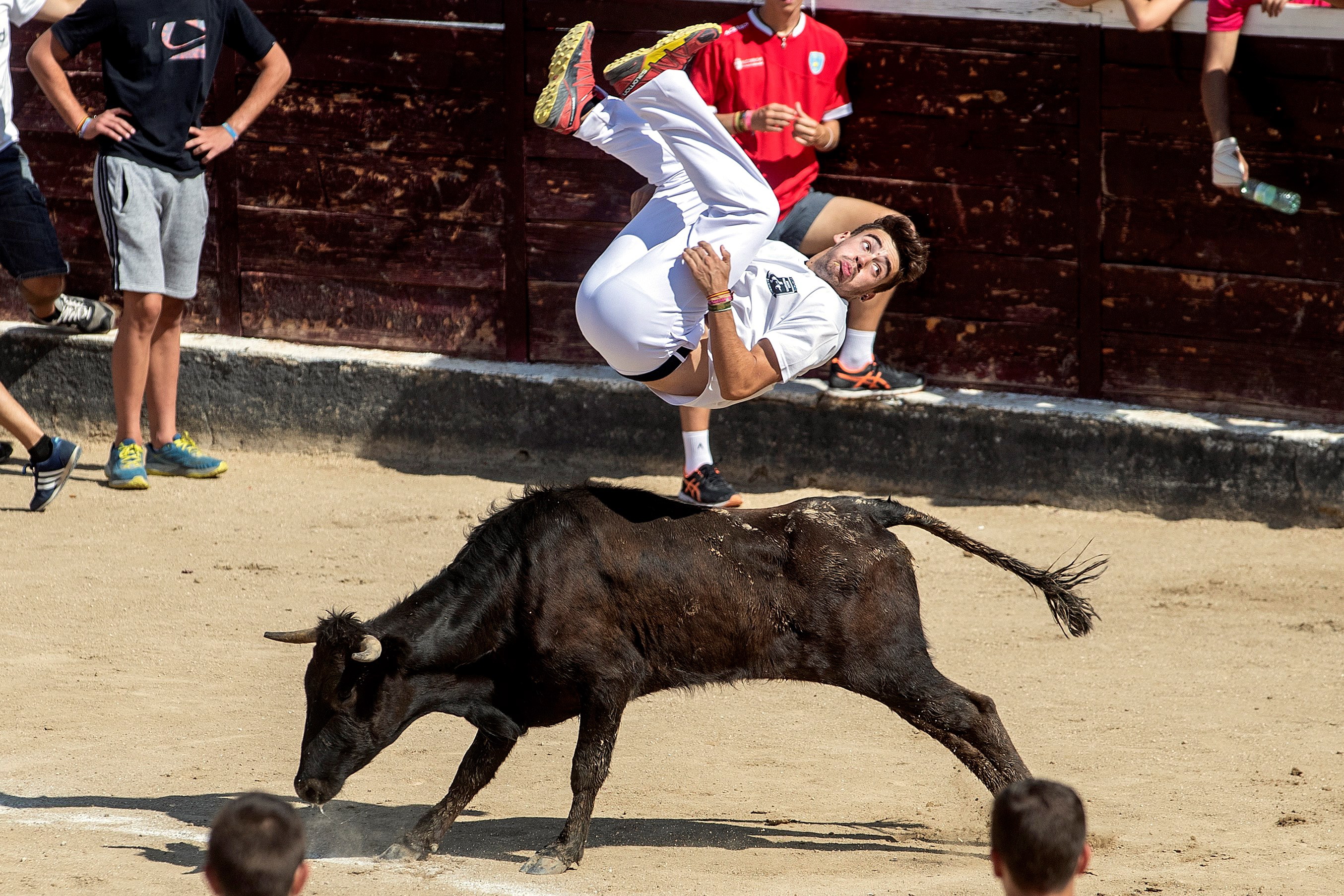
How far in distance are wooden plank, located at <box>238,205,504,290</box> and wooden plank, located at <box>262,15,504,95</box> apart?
73 centimetres

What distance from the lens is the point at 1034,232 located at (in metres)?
8.41

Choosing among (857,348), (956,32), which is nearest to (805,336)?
(857,348)

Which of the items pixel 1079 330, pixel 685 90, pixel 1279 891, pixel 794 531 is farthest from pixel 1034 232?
pixel 1279 891

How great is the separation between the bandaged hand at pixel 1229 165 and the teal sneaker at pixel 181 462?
4.98 meters

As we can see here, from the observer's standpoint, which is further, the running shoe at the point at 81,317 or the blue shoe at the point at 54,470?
the running shoe at the point at 81,317

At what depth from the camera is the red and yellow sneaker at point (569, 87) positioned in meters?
5.45

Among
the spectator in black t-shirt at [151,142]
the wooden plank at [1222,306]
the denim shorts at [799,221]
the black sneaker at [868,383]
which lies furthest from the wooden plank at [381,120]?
the wooden plank at [1222,306]

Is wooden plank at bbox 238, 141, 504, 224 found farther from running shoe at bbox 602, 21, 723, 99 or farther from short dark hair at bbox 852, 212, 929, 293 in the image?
short dark hair at bbox 852, 212, 929, 293

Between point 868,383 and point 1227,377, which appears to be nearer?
→ point 1227,377

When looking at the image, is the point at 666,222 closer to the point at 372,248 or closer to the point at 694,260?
the point at 694,260

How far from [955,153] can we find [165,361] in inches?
156

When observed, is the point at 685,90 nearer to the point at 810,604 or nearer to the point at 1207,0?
the point at 810,604

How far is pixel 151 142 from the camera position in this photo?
8.44 meters

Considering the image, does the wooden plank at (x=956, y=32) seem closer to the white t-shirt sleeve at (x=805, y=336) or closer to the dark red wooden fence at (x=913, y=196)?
the dark red wooden fence at (x=913, y=196)
